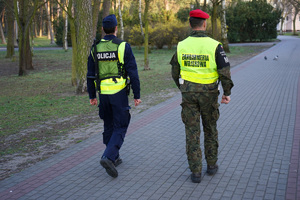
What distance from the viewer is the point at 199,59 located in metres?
4.90

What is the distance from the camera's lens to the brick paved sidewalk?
4777 millimetres

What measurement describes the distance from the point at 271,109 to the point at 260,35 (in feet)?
139

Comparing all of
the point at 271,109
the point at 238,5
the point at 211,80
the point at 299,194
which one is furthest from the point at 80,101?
the point at 238,5

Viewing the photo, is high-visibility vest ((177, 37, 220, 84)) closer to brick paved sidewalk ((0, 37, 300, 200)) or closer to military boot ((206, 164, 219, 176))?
military boot ((206, 164, 219, 176))

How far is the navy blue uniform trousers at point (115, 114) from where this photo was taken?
17.0 feet

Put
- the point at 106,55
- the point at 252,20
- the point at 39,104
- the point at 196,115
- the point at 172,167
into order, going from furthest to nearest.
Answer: the point at 252,20
the point at 39,104
the point at 172,167
the point at 106,55
the point at 196,115

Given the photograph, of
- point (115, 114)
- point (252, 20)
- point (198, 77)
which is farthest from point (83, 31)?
point (252, 20)

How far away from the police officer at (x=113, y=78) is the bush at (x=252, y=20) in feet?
150

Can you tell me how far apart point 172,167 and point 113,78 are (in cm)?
154

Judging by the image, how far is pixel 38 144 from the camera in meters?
7.16

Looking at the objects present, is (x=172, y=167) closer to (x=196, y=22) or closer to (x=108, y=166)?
(x=108, y=166)

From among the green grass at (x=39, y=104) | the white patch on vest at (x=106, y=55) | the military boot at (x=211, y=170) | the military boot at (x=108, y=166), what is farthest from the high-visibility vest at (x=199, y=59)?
the green grass at (x=39, y=104)

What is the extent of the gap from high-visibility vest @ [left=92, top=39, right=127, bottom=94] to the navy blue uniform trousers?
0.31 feet

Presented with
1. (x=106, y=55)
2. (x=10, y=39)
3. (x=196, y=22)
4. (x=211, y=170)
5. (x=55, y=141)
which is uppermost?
(x=196, y=22)
